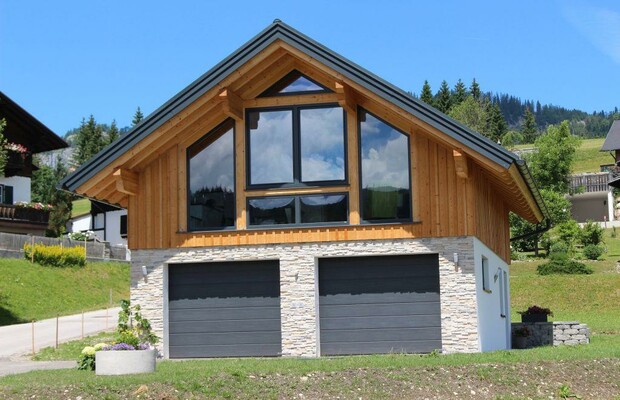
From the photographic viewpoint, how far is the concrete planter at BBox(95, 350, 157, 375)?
16047 millimetres

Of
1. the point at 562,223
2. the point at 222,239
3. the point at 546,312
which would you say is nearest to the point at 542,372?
the point at 222,239

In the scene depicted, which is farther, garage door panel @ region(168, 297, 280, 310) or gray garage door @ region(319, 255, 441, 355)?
garage door panel @ region(168, 297, 280, 310)

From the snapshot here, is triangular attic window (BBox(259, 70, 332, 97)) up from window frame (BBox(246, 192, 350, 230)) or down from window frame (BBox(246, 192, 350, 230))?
up

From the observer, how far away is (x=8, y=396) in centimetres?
1418

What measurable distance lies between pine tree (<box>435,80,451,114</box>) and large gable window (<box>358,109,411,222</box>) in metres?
92.4

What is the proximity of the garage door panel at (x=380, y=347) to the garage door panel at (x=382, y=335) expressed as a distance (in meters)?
0.09

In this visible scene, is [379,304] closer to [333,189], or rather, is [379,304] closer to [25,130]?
[333,189]

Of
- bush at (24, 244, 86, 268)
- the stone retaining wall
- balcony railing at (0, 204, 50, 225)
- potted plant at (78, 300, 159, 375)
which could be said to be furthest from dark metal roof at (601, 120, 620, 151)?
potted plant at (78, 300, 159, 375)

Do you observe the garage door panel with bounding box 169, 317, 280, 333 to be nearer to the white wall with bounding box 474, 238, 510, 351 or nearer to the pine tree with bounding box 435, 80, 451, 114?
the white wall with bounding box 474, 238, 510, 351

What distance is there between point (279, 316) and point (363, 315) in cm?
188

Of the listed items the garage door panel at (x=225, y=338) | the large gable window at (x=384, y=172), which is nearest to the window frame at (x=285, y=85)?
the large gable window at (x=384, y=172)

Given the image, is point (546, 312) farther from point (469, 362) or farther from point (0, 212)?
point (0, 212)

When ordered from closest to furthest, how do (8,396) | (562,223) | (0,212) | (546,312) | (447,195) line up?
(8,396), (447,195), (546,312), (0,212), (562,223)

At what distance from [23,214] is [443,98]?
69.7 m
